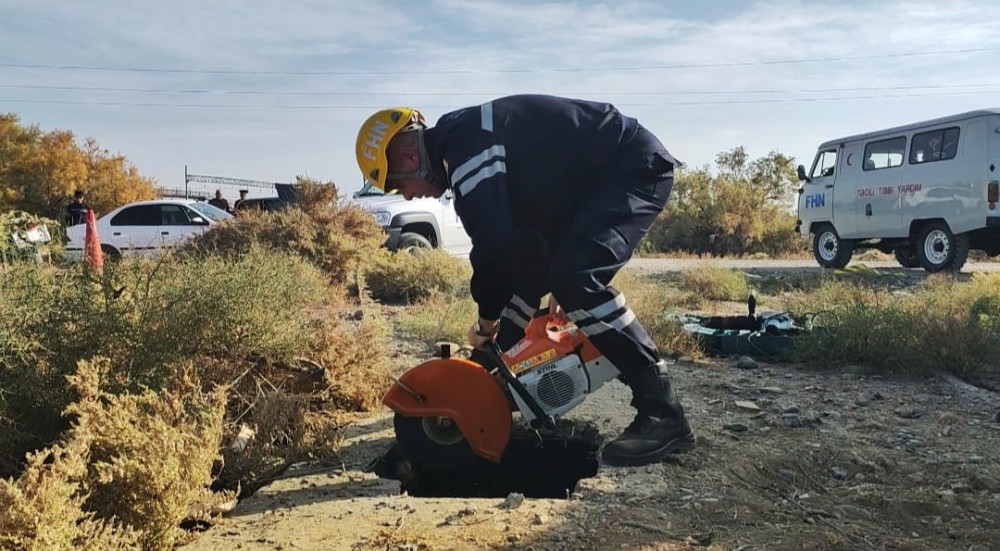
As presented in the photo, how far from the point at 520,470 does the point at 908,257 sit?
13.2 metres

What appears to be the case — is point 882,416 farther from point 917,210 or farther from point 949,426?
point 917,210

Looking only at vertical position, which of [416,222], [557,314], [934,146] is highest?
[934,146]

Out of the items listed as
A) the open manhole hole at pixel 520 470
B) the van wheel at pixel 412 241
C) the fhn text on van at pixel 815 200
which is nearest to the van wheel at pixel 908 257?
the fhn text on van at pixel 815 200

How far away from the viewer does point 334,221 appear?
8.70 meters

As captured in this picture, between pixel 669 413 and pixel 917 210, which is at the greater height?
pixel 917 210

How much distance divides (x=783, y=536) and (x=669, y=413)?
679 millimetres

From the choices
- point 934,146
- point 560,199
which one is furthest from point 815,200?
point 560,199

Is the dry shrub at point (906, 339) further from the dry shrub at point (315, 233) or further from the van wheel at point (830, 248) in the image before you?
the van wheel at point (830, 248)

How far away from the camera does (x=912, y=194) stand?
1207cm

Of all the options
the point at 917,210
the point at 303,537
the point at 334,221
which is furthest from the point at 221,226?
the point at 917,210

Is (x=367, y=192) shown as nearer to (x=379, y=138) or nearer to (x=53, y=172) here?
(x=379, y=138)

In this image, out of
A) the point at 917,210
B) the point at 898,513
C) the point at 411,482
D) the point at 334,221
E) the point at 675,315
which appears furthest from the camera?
the point at 917,210

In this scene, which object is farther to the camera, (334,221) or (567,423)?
(334,221)

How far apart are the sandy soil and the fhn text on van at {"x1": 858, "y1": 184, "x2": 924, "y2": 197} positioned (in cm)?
883
